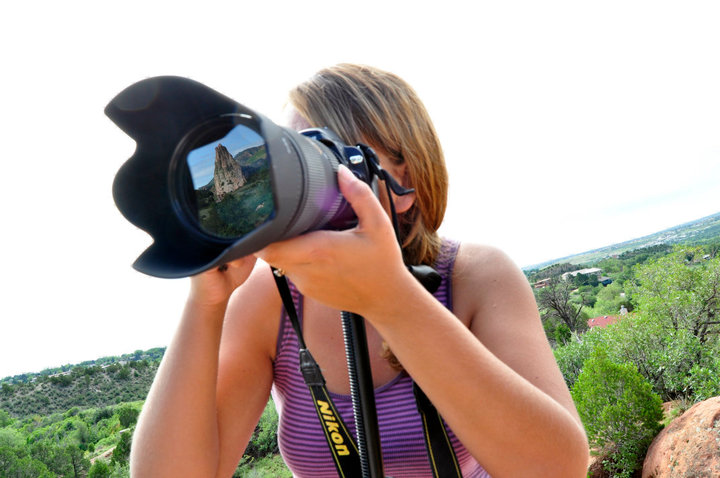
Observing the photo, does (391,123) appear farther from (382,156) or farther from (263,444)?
(263,444)

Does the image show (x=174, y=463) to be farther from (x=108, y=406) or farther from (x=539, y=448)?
(x=108, y=406)

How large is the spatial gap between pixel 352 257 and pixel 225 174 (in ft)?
0.86

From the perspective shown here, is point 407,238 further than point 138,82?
Yes

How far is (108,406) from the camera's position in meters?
28.7

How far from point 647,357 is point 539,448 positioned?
1532cm

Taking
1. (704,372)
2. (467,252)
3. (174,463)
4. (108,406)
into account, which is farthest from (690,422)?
(108,406)

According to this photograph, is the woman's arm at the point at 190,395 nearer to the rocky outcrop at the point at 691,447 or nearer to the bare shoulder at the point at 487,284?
the bare shoulder at the point at 487,284

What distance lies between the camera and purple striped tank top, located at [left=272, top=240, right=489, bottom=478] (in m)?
1.15

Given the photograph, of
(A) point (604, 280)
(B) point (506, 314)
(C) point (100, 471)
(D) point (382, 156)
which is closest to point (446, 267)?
(B) point (506, 314)

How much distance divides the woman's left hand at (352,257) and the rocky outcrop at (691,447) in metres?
8.24

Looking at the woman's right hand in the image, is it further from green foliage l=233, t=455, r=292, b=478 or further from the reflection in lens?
green foliage l=233, t=455, r=292, b=478

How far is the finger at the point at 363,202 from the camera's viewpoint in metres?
0.77

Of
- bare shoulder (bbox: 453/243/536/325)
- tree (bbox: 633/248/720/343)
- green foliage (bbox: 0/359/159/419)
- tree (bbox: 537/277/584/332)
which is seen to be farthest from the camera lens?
green foliage (bbox: 0/359/159/419)

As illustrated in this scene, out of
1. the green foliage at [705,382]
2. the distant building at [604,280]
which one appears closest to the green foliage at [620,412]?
the green foliage at [705,382]
